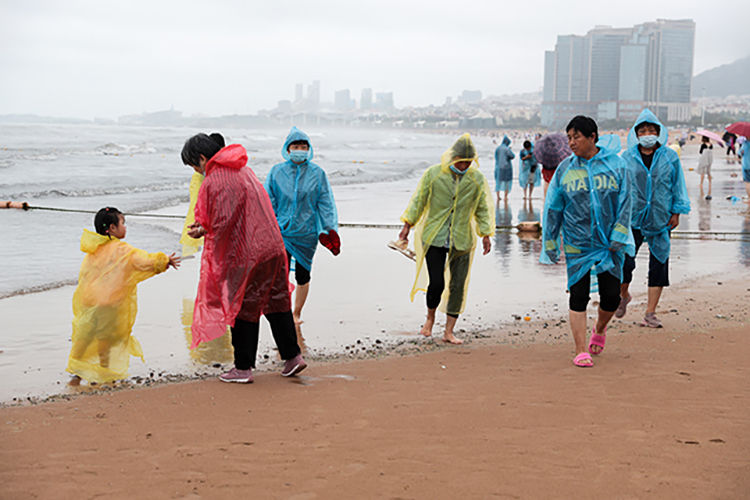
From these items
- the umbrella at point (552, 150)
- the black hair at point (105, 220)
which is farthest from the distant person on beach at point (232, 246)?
the umbrella at point (552, 150)

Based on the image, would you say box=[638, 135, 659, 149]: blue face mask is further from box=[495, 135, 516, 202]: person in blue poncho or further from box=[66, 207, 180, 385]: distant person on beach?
box=[495, 135, 516, 202]: person in blue poncho

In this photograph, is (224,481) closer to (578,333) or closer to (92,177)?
(578,333)

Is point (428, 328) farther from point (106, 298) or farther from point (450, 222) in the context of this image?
point (106, 298)

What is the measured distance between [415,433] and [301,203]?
10.5 feet

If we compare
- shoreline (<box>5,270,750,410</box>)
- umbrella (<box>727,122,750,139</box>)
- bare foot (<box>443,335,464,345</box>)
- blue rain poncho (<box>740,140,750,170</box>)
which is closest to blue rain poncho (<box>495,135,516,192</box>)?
umbrella (<box>727,122,750,139</box>)

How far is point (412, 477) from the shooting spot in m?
3.45

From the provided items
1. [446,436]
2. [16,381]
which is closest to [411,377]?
[446,436]

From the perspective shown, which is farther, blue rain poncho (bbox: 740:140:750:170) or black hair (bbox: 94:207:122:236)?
blue rain poncho (bbox: 740:140:750:170)

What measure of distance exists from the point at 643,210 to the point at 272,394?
11.7 feet

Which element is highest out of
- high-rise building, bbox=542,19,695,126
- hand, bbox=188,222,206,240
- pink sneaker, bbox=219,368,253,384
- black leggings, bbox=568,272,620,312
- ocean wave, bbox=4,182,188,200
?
high-rise building, bbox=542,19,695,126

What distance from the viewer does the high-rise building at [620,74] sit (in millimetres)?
168750

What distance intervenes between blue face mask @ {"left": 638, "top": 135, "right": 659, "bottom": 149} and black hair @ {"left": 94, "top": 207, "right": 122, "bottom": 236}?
4.06 meters

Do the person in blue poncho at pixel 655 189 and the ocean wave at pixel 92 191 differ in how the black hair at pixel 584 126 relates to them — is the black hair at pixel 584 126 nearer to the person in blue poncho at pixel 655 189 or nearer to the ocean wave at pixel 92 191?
the person in blue poncho at pixel 655 189

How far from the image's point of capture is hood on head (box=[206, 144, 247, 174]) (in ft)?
15.7
